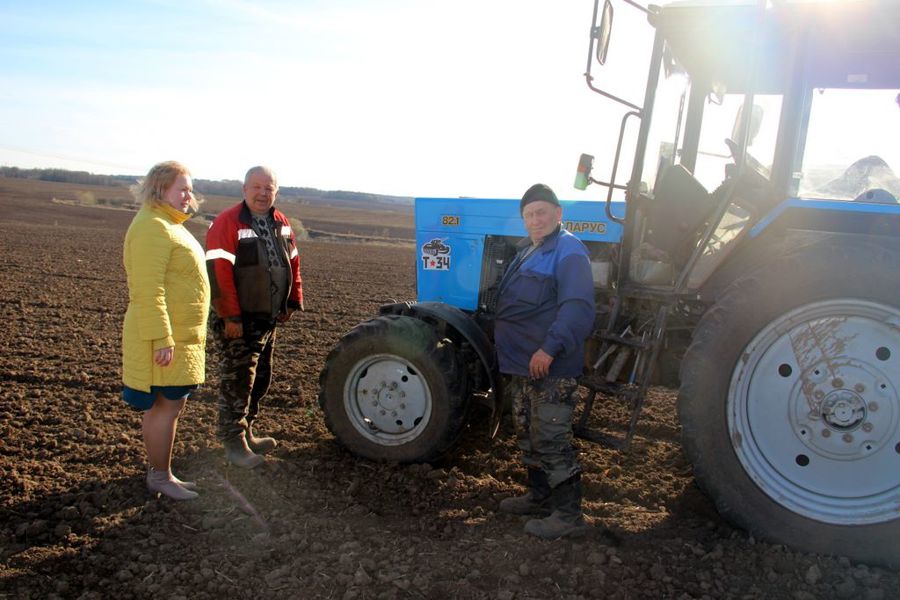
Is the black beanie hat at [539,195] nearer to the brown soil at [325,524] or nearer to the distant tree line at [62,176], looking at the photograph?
the brown soil at [325,524]

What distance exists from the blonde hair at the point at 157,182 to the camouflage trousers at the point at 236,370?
865 millimetres

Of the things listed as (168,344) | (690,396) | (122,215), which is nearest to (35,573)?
(168,344)

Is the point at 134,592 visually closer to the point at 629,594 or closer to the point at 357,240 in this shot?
the point at 629,594

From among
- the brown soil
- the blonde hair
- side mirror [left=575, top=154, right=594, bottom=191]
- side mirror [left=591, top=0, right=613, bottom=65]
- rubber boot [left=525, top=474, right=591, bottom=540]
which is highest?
side mirror [left=591, top=0, right=613, bottom=65]

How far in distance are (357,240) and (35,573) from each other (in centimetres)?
2888

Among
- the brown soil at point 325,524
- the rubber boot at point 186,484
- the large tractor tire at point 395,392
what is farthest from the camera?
the large tractor tire at point 395,392

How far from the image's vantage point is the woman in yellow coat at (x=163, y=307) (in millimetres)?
3277

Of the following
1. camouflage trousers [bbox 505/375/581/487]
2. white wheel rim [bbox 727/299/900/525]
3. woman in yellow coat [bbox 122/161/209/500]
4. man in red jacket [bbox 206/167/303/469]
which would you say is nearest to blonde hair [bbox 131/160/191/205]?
woman in yellow coat [bbox 122/161/209/500]

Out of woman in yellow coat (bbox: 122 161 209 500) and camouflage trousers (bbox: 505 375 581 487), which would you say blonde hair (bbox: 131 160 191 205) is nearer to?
woman in yellow coat (bbox: 122 161 209 500)

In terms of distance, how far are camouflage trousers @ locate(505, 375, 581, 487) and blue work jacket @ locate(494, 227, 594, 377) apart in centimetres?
7

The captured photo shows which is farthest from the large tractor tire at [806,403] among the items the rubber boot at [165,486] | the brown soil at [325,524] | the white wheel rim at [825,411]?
the rubber boot at [165,486]

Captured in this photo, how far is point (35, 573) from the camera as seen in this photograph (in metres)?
2.95

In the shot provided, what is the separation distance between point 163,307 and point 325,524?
132cm

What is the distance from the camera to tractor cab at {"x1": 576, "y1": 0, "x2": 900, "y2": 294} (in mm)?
3227
